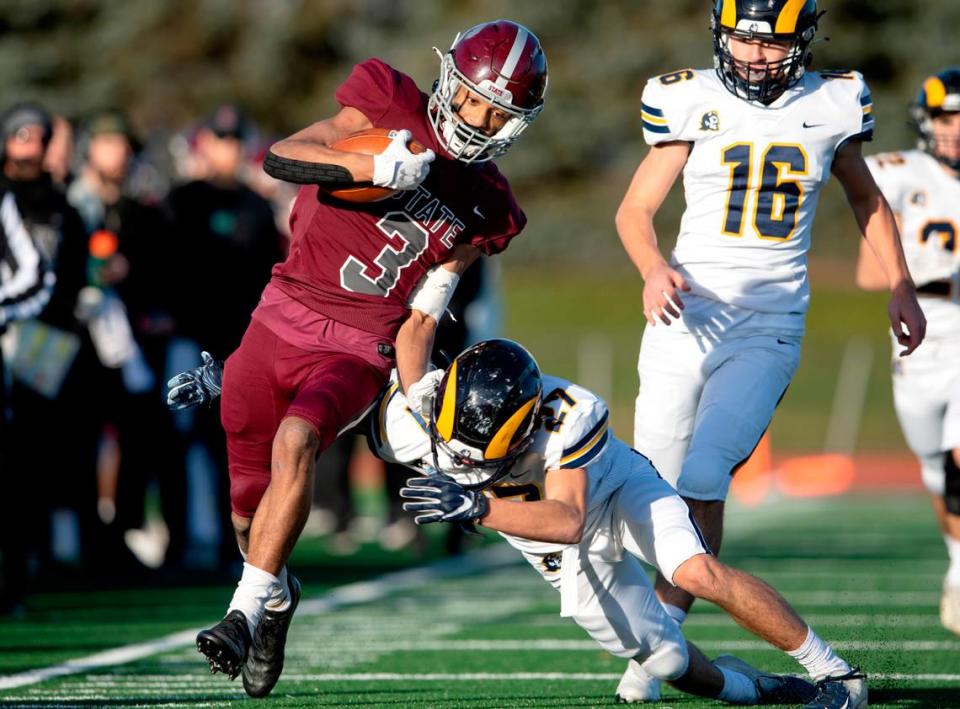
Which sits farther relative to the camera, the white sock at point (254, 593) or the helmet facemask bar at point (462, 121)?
the helmet facemask bar at point (462, 121)

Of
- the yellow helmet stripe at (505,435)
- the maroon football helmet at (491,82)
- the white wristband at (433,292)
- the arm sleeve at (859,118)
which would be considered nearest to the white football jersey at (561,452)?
the yellow helmet stripe at (505,435)

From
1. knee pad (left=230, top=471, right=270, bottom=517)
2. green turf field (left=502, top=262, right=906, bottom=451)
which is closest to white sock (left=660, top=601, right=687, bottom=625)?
knee pad (left=230, top=471, right=270, bottom=517)

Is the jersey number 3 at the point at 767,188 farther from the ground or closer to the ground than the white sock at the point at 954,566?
farther from the ground

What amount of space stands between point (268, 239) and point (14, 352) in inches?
68.1

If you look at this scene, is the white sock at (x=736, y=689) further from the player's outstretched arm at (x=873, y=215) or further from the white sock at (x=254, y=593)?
the white sock at (x=254, y=593)

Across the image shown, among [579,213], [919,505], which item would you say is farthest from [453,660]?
[579,213]

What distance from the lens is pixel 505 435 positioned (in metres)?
4.36

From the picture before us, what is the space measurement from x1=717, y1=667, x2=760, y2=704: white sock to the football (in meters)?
1.83

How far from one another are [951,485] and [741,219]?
2.26m

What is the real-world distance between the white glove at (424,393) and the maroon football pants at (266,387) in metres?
0.18

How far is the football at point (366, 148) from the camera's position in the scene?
189 inches

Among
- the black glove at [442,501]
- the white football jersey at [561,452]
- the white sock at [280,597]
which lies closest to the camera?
the black glove at [442,501]

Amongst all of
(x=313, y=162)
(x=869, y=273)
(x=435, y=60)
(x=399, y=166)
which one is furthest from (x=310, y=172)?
(x=435, y=60)

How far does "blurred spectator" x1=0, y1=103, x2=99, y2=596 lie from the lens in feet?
24.5
